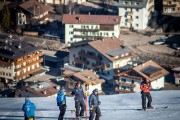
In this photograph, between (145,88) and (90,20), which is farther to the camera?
(90,20)

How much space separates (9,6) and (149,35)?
1146cm

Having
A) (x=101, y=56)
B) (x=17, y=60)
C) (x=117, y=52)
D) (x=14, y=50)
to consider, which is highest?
(x=14, y=50)

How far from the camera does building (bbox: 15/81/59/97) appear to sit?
22.9m

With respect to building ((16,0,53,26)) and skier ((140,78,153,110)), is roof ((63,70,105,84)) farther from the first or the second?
skier ((140,78,153,110))

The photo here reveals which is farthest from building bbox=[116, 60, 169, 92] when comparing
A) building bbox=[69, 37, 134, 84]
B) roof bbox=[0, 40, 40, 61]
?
roof bbox=[0, 40, 40, 61]

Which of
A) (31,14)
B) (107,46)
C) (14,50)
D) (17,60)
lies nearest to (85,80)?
(107,46)

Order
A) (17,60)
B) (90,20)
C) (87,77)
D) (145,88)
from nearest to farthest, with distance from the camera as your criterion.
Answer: (145,88), (87,77), (17,60), (90,20)

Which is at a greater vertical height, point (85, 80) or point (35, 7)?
point (35, 7)

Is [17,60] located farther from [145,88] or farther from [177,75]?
[145,88]

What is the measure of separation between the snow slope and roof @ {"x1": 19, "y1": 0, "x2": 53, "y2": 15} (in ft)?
87.1

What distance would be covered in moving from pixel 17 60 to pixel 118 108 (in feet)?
61.9

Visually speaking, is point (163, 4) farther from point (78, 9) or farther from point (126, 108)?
point (126, 108)

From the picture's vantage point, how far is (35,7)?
3831 centimetres

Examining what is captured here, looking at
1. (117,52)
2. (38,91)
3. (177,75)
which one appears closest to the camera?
(38,91)
